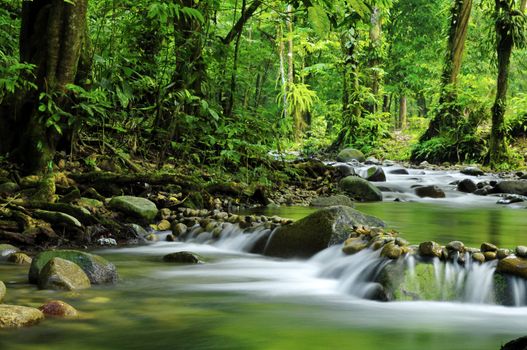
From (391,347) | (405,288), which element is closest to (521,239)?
(405,288)

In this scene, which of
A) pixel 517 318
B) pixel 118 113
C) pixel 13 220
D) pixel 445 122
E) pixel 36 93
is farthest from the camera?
pixel 445 122

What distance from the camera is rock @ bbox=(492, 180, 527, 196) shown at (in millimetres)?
11066

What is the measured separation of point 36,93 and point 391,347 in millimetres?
4962

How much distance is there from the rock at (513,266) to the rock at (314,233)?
5.05 feet

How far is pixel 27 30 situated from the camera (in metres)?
6.74

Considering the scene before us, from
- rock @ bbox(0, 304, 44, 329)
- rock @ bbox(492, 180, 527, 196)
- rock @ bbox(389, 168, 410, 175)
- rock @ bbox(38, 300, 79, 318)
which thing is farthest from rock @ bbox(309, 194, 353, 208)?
rock @ bbox(0, 304, 44, 329)

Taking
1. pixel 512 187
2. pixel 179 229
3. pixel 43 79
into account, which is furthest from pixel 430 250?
pixel 512 187

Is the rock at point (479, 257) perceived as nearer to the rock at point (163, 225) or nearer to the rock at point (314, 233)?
the rock at point (314, 233)

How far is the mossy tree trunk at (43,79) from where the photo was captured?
6273 mm

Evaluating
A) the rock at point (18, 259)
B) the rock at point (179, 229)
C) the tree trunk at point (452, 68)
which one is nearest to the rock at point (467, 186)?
the tree trunk at point (452, 68)

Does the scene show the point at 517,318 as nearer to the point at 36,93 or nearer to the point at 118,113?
the point at 36,93

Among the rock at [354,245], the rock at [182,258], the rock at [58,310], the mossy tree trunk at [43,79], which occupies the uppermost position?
the mossy tree trunk at [43,79]

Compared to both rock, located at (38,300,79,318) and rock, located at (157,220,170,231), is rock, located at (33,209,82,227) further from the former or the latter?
rock, located at (38,300,79,318)

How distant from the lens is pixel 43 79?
6.29 m
